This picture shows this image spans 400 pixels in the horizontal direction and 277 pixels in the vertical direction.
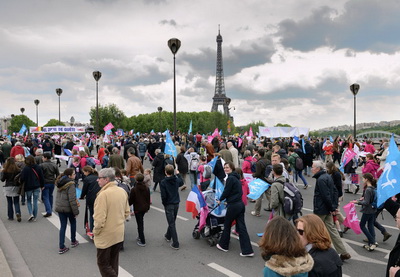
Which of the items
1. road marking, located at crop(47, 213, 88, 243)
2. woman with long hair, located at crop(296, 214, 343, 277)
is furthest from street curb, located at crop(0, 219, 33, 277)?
woman with long hair, located at crop(296, 214, 343, 277)

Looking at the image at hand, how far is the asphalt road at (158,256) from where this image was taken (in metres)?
5.39

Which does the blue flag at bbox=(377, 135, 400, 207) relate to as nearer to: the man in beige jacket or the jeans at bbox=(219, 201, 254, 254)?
the jeans at bbox=(219, 201, 254, 254)

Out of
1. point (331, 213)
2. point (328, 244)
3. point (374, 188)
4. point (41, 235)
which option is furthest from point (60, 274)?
point (374, 188)

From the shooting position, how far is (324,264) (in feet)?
8.60

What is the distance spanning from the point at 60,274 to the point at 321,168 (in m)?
4.94

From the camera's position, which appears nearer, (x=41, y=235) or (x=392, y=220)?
(x=41, y=235)

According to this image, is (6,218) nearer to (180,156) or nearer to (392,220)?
(180,156)

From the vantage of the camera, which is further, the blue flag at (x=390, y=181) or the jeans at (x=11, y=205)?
the jeans at (x=11, y=205)

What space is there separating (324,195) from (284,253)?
3556 mm

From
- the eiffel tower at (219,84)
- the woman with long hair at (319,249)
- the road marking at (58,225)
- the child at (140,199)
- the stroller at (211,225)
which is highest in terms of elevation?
the eiffel tower at (219,84)

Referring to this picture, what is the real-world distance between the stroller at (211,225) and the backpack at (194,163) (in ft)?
15.7

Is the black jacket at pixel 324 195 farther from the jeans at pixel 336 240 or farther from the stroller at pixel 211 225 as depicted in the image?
the stroller at pixel 211 225

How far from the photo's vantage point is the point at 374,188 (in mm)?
6434

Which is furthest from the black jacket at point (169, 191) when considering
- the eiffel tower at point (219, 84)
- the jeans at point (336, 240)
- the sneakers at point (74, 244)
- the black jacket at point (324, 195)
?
the eiffel tower at point (219, 84)
